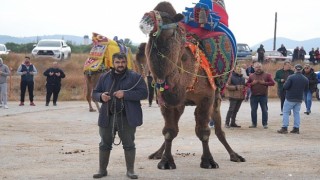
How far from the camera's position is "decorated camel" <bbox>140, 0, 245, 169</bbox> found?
797 cm

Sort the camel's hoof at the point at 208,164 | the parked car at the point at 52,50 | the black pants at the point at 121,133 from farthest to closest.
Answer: the parked car at the point at 52,50 → the camel's hoof at the point at 208,164 → the black pants at the point at 121,133

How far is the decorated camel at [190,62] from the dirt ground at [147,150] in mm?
532

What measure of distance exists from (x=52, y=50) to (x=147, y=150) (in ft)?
97.3

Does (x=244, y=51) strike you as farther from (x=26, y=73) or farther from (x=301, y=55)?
(x=26, y=73)

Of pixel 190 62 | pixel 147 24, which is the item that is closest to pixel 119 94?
pixel 147 24

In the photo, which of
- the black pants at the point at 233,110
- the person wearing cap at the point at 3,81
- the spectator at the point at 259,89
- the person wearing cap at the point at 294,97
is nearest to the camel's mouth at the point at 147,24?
the person wearing cap at the point at 294,97

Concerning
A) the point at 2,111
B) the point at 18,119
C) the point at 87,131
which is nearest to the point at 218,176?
the point at 87,131

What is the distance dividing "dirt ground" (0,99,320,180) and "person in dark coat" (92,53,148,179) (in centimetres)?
40

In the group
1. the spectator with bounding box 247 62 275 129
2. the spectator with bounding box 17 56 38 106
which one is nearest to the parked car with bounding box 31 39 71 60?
the spectator with bounding box 17 56 38 106

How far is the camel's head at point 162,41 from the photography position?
309 inches

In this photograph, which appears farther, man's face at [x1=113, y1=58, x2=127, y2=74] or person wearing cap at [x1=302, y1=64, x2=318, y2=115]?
person wearing cap at [x1=302, y1=64, x2=318, y2=115]

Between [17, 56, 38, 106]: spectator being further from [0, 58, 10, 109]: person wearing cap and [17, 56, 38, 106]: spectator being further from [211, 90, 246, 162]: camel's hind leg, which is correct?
[211, 90, 246, 162]: camel's hind leg

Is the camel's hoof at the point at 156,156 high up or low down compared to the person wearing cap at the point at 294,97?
down

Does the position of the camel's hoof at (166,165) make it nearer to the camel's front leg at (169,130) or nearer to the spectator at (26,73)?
the camel's front leg at (169,130)
